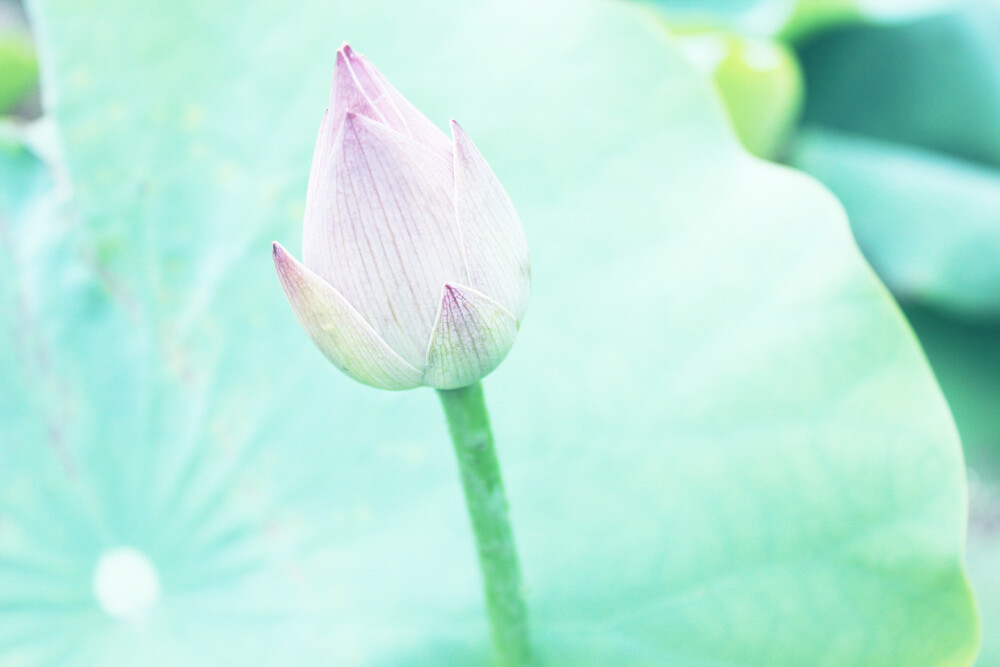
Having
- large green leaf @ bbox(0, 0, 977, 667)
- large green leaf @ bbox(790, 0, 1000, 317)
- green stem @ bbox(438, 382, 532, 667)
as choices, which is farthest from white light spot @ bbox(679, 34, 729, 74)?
green stem @ bbox(438, 382, 532, 667)

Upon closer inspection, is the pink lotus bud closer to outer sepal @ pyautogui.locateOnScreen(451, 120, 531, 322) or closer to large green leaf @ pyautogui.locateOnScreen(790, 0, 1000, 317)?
outer sepal @ pyautogui.locateOnScreen(451, 120, 531, 322)

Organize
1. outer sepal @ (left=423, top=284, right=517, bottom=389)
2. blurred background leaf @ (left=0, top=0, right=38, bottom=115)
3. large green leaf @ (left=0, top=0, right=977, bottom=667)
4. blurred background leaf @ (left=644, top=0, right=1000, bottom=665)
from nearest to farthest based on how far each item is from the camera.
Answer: outer sepal @ (left=423, top=284, right=517, bottom=389) → large green leaf @ (left=0, top=0, right=977, bottom=667) → blurred background leaf @ (left=644, top=0, right=1000, bottom=665) → blurred background leaf @ (left=0, top=0, right=38, bottom=115)

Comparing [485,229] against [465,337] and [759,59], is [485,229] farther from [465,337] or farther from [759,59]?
[759,59]

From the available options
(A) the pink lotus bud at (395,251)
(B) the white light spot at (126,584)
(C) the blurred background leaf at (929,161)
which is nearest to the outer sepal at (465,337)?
(A) the pink lotus bud at (395,251)

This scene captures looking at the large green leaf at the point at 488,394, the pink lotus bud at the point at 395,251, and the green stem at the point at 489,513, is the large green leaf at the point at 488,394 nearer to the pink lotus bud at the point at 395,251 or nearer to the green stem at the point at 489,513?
the green stem at the point at 489,513

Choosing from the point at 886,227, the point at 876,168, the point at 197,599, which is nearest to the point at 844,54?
the point at 876,168

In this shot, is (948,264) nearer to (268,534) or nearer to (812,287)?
(812,287)
